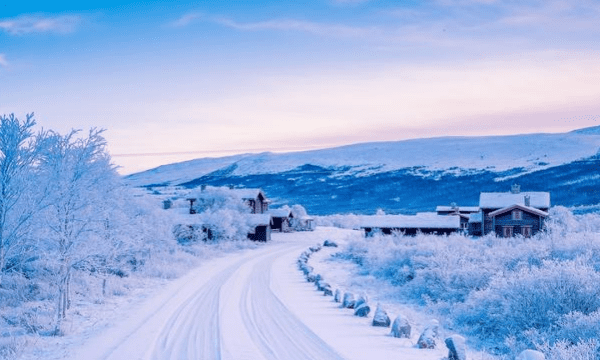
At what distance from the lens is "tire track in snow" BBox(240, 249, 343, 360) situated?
1146 centimetres

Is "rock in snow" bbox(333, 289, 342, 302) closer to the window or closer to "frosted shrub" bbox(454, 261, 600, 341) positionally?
"frosted shrub" bbox(454, 261, 600, 341)

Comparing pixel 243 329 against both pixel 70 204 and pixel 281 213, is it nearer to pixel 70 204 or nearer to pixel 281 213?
pixel 70 204

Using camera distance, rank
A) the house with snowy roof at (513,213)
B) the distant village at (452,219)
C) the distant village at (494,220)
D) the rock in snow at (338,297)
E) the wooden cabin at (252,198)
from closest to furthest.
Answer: the rock in snow at (338,297), the house with snowy roof at (513,213), the distant village at (494,220), the distant village at (452,219), the wooden cabin at (252,198)

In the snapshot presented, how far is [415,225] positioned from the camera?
1998 inches

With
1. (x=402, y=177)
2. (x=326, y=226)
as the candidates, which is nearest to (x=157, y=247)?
(x=326, y=226)

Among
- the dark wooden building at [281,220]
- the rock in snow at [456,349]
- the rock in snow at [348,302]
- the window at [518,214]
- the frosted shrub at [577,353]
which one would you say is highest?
the frosted shrub at [577,353]

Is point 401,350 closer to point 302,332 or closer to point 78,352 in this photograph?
point 302,332

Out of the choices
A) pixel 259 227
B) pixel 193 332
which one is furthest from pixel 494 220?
pixel 193 332

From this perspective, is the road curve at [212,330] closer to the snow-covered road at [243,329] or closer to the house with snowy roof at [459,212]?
the snow-covered road at [243,329]

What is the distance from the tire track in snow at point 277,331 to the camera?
37.6 ft

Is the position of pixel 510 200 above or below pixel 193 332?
below

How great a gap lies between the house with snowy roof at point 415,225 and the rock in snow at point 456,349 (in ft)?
128

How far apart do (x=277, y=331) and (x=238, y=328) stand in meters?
1.16

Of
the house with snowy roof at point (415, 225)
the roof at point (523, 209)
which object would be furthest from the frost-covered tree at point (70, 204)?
the roof at point (523, 209)
